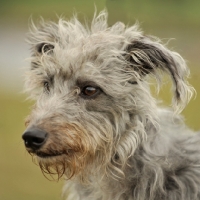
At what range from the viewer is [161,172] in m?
6.26

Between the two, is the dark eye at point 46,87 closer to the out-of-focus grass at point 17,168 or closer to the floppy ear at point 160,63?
the floppy ear at point 160,63

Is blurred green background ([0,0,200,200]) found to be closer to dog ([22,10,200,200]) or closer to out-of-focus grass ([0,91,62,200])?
out-of-focus grass ([0,91,62,200])

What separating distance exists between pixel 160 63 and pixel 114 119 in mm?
705

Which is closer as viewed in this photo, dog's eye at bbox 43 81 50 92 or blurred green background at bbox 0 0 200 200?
dog's eye at bbox 43 81 50 92

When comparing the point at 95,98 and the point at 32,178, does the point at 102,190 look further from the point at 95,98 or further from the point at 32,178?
the point at 32,178

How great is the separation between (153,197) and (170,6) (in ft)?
32.0

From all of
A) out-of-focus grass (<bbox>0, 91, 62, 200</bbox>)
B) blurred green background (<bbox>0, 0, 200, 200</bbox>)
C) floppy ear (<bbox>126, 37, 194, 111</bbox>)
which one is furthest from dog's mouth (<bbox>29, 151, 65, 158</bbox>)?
blurred green background (<bbox>0, 0, 200, 200</bbox>)

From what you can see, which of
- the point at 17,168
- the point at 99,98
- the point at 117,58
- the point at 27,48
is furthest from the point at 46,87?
the point at 27,48

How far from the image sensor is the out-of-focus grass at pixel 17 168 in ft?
30.6

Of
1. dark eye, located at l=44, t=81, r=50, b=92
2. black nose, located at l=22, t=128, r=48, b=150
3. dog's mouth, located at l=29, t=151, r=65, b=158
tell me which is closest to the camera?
black nose, located at l=22, t=128, r=48, b=150

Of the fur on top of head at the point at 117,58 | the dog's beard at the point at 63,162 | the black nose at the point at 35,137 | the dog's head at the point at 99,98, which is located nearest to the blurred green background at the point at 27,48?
the dog's beard at the point at 63,162

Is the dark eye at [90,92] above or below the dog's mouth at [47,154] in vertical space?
above

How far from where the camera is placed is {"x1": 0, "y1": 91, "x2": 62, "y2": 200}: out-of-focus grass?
932 centimetres

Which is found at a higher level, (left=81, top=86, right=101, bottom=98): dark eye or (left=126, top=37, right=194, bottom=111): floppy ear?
(left=126, top=37, right=194, bottom=111): floppy ear
